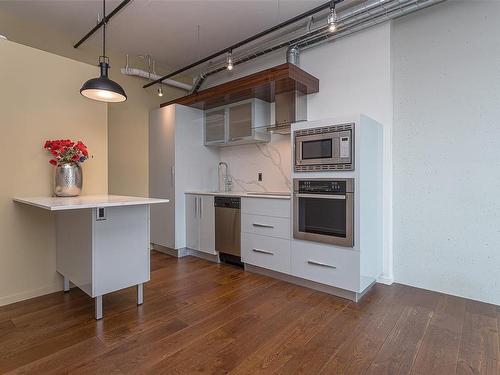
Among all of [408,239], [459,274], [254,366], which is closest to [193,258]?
[254,366]

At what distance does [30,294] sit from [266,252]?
7.49 feet

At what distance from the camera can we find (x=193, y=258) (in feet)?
12.8

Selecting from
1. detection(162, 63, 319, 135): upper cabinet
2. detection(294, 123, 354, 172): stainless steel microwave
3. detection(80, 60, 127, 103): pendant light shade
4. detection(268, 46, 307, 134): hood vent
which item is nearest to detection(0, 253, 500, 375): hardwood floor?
detection(294, 123, 354, 172): stainless steel microwave

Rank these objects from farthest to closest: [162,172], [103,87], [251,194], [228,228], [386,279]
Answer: [162,172] < [228,228] < [251,194] < [386,279] < [103,87]

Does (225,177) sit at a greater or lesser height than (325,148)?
lesser

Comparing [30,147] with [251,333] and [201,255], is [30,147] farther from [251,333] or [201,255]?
[251,333]

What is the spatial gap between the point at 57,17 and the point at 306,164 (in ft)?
10.5

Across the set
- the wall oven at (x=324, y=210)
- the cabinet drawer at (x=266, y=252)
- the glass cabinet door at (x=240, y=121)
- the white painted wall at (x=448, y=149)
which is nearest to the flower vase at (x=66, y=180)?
the cabinet drawer at (x=266, y=252)

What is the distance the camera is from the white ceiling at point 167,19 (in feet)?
9.48

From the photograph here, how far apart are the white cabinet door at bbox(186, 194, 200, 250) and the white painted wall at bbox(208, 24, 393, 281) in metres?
1.48

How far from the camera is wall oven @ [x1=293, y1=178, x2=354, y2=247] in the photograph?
2.51 meters

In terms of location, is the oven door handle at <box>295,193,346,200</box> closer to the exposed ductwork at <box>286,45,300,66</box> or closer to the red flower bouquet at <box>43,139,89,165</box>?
the exposed ductwork at <box>286,45,300,66</box>

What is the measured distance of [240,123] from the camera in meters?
3.78

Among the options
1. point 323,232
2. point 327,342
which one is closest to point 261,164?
point 323,232
